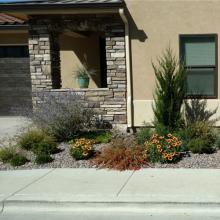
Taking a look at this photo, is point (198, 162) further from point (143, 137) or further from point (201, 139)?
point (143, 137)

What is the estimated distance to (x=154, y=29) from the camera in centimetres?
1270

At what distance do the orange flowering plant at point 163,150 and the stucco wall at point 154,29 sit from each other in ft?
10.5

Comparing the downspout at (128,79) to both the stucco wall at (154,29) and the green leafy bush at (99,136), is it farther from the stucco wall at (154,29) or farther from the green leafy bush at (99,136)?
the green leafy bush at (99,136)

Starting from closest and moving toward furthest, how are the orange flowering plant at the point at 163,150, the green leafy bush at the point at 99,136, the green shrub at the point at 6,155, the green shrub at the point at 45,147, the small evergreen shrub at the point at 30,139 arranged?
the orange flowering plant at the point at 163,150
the green shrub at the point at 6,155
the green shrub at the point at 45,147
the small evergreen shrub at the point at 30,139
the green leafy bush at the point at 99,136

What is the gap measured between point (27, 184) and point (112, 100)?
5.01 metres

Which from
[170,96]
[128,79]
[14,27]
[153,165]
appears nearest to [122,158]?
[153,165]

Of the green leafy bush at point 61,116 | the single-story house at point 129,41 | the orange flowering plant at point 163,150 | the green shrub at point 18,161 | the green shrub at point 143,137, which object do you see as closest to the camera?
the orange flowering plant at point 163,150

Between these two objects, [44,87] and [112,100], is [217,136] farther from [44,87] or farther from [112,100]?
[44,87]

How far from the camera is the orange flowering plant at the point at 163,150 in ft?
30.8

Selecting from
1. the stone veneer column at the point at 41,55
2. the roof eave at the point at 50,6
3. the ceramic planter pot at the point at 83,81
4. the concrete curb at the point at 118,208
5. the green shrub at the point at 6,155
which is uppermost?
the roof eave at the point at 50,6

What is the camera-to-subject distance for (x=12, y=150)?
410 inches

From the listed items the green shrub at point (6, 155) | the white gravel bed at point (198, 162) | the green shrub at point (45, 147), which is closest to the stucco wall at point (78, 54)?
the green shrub at point (45, 147)

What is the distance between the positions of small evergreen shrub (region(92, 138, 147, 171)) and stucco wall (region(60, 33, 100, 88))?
7566 millimetres

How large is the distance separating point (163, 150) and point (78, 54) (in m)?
8.43
